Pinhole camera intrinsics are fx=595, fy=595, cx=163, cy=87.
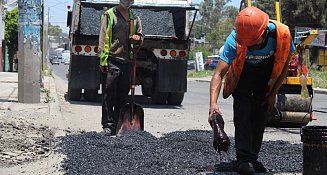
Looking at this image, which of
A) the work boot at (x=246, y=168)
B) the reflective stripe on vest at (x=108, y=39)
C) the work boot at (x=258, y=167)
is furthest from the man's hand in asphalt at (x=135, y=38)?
the work boot at (x=246, y=168)

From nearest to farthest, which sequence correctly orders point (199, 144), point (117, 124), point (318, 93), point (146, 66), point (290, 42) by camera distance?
point (290, 42) < point (199, 144) < point (117, 124) < point (146, 66) < point (318, 93)

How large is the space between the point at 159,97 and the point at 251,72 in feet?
29.8

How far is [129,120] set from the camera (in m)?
7.89

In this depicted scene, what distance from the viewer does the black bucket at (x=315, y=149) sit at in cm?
492

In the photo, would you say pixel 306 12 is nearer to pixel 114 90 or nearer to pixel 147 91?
pixel 147 91

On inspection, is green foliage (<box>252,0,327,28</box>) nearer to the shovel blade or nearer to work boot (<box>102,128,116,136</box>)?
the shovel blade

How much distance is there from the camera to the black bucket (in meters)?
4.92

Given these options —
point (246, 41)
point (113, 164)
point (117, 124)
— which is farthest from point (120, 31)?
point (246, 41)

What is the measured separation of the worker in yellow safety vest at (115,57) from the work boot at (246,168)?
2810 mm

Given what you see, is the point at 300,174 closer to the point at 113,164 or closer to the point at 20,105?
the point at 113,164

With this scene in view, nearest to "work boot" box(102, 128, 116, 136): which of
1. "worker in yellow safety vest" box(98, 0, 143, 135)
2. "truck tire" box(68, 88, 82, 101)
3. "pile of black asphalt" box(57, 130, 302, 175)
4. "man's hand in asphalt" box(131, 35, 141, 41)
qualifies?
"worker in yellow safety vest" box(98, 0, 143, 135)

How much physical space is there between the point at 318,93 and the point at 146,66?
1347 cm

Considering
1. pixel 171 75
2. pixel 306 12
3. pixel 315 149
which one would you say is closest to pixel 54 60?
pixel 306 12

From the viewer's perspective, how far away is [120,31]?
8086 millimetres
